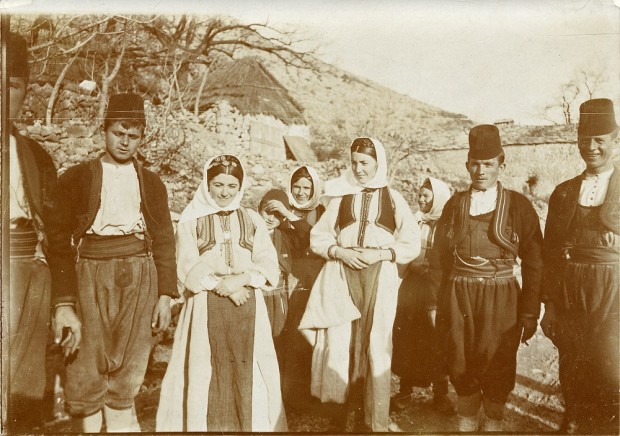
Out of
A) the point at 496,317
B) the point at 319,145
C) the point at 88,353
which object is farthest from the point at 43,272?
the point at 496,317

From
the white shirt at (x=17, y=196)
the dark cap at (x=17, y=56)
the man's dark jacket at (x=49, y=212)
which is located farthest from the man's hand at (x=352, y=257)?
the dark cap at (x=17, y=56)

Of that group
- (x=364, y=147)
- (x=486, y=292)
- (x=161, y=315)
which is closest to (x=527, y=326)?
(x=486, y=292)

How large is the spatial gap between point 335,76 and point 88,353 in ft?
8.88

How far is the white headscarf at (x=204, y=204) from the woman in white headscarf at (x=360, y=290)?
60 cm

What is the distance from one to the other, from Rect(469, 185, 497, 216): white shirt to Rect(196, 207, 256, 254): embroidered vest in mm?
1582

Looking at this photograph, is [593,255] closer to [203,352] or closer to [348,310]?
[348,310]

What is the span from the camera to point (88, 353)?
4199 millimetres

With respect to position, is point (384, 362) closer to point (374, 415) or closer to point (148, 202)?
point (374, 415)

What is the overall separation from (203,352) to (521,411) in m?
2.33

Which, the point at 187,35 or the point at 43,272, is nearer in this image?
the point at 43,272

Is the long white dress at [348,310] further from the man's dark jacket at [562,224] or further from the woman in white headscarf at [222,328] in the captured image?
the man's dark jacket at [562,224]

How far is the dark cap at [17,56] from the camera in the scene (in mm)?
4445

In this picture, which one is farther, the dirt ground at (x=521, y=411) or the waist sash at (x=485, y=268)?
the dirt ground at (x=521, y=411)

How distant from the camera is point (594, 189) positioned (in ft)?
14.2
